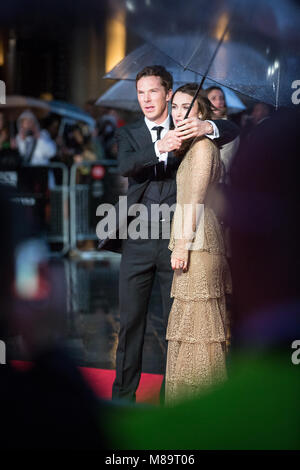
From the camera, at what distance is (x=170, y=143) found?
2.92 metres

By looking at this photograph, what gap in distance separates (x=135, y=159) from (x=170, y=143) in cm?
31

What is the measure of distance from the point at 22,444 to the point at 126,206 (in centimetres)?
138

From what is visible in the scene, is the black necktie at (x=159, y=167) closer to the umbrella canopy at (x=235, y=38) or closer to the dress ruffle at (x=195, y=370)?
the umbrella canopy at (x=235, y=38)

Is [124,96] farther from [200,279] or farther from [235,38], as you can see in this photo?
[200,279]

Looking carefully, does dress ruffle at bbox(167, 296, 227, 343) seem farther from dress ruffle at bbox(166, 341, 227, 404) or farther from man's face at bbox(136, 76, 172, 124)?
man's face at bbox(136, 76, 172, 124)

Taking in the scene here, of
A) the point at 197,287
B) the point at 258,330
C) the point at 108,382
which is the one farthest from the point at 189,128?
the point at 258,330

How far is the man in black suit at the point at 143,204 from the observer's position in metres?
3.24

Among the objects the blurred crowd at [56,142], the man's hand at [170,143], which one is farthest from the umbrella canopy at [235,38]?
the blurred crowd at [56,142]

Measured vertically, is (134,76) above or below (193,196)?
above

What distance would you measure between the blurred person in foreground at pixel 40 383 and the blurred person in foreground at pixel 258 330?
242 mm

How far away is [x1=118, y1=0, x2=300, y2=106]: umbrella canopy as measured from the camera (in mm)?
2787

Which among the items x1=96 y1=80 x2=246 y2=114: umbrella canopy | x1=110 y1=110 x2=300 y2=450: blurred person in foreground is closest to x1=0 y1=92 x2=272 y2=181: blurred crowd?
x1=96 y1=80 x2=246 y2=114: umbrella canopy

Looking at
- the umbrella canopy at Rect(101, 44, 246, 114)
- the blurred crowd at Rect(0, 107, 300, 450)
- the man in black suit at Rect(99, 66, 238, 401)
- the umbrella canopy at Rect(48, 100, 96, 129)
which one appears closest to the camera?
the blurred crowd at Rect(0, 107, 300, 450)

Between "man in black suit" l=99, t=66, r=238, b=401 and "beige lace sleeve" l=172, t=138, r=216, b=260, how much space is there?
246 millimetres
